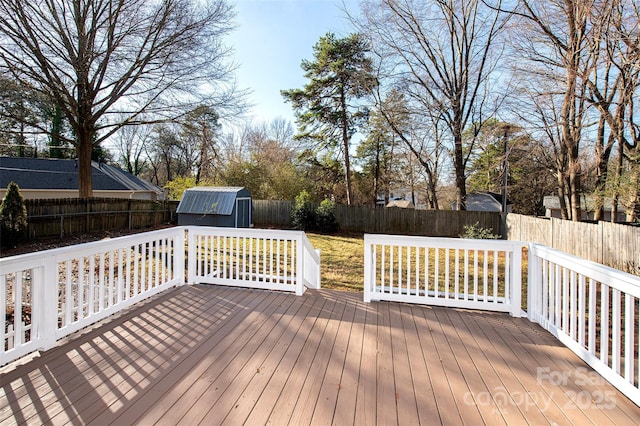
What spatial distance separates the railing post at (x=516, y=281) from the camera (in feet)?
10.4

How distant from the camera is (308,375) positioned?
6.84 ft

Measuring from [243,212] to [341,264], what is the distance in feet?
24.0

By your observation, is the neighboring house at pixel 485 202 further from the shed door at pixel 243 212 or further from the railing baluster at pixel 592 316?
the railing baluster at pixel 592 316

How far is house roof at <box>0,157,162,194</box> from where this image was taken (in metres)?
13.7

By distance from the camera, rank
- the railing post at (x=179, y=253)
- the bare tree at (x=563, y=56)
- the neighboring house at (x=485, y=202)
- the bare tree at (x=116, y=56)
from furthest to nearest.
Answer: the neighboring house at (x=485, y=202), the bare tree at (x=116, y=56), the bare tree at (x=563, y=56), the railing post at (x=179, y=253)

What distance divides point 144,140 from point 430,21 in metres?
22.1

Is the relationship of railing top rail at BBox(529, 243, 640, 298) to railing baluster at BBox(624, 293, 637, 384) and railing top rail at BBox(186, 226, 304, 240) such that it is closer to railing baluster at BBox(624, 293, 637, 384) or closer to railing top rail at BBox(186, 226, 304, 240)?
railing baluster at BBox(624, 293, 637, 384)

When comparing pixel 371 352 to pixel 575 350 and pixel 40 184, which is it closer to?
pixel 575 350

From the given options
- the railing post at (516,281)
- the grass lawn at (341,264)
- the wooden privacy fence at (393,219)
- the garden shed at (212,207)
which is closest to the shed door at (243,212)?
the garden shed at (212,207)

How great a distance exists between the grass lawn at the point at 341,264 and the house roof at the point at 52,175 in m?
11.2

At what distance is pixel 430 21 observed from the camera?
1144 cm

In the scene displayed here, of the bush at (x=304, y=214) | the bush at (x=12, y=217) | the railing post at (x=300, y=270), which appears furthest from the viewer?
the bush at (x=304, y=214)

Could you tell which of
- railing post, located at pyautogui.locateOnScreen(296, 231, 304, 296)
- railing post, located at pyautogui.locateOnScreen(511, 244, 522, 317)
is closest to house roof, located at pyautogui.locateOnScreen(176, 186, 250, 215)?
railing post, located at pyautogui.locateOnScreen(296, 231, 304, 296)

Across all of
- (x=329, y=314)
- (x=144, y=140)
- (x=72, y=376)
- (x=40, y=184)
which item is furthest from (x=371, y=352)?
(x=144, y=140)
